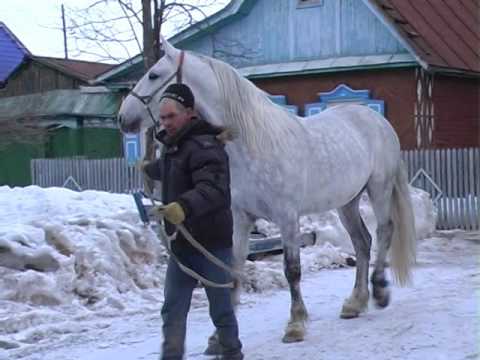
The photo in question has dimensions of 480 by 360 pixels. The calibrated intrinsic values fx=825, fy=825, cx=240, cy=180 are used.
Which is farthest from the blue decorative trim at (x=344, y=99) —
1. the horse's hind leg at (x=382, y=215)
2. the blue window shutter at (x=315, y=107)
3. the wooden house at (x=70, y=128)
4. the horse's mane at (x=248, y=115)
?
the horse's mane at (x=248, y=115)

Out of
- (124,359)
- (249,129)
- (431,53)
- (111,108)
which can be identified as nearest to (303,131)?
(249,129)

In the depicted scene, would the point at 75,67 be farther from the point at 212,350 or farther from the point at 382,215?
the point at 212,350

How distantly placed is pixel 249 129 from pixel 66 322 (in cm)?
228

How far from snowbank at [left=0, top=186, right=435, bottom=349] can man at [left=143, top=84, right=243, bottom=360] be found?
195 centimetres

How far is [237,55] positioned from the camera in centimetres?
2053

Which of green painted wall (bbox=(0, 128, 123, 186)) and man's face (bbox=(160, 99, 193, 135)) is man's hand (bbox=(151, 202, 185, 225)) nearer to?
man's face (bbox=(160, 99, 193, 135))

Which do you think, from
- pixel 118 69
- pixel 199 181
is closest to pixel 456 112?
pixel 118 69

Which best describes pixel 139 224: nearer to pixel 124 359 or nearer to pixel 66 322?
pixel 66 322

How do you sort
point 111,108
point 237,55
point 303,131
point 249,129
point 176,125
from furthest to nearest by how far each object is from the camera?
point 111,108 → point 237,55 → point 303,131 → point 249,129 → point 176,125

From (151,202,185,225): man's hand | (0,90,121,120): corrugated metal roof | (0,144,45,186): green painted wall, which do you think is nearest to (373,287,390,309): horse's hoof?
(151,202,185,225): man's hand

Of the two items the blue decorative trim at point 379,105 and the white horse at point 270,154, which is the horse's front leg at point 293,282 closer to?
the white horse at point 270,154

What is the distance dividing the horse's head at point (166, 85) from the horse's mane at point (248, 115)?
7cm

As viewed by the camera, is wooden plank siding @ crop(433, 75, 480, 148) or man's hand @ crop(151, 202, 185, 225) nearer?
man's hand @ crop(151, 202, 185, 225)

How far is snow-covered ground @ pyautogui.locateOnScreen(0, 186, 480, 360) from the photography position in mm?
5816
